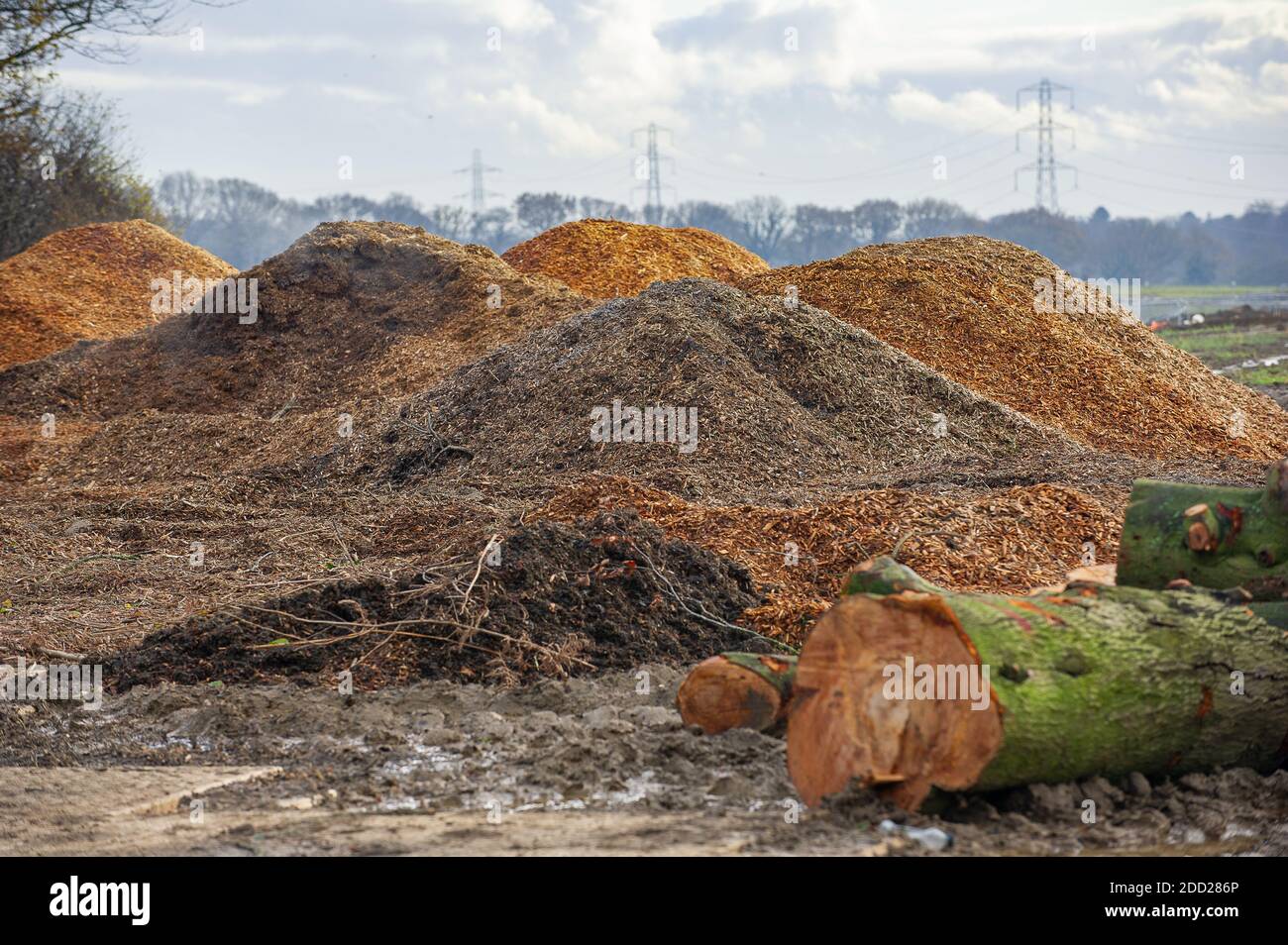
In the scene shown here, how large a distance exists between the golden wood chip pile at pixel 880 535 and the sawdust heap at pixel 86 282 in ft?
52.0

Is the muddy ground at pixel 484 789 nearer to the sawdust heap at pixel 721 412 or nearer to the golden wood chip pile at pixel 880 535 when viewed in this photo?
the golden wood chip pile at pixel 880 535

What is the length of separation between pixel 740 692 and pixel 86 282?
21.4m

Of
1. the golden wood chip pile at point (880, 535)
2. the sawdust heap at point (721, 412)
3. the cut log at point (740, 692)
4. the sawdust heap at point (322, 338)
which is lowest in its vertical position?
the cut log at point (740, 692)

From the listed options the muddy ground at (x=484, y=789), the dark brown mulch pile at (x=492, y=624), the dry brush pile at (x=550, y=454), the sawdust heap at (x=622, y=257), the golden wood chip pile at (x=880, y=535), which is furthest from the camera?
the sawdust heap at (x=622, y=257)

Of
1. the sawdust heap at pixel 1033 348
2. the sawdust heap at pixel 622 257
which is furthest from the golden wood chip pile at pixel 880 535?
the sawdust heap at pixel 622 257

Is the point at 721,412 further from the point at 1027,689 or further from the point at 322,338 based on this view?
the point at 322,338

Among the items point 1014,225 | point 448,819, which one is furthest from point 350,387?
point 1014,225

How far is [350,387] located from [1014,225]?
66.4 meters

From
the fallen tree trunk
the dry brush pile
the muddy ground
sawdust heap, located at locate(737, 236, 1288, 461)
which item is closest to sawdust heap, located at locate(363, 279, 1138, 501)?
the dry brush pile

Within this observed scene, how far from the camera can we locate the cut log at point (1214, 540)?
14.1 ft

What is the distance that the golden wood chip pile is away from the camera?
656 centimetres
